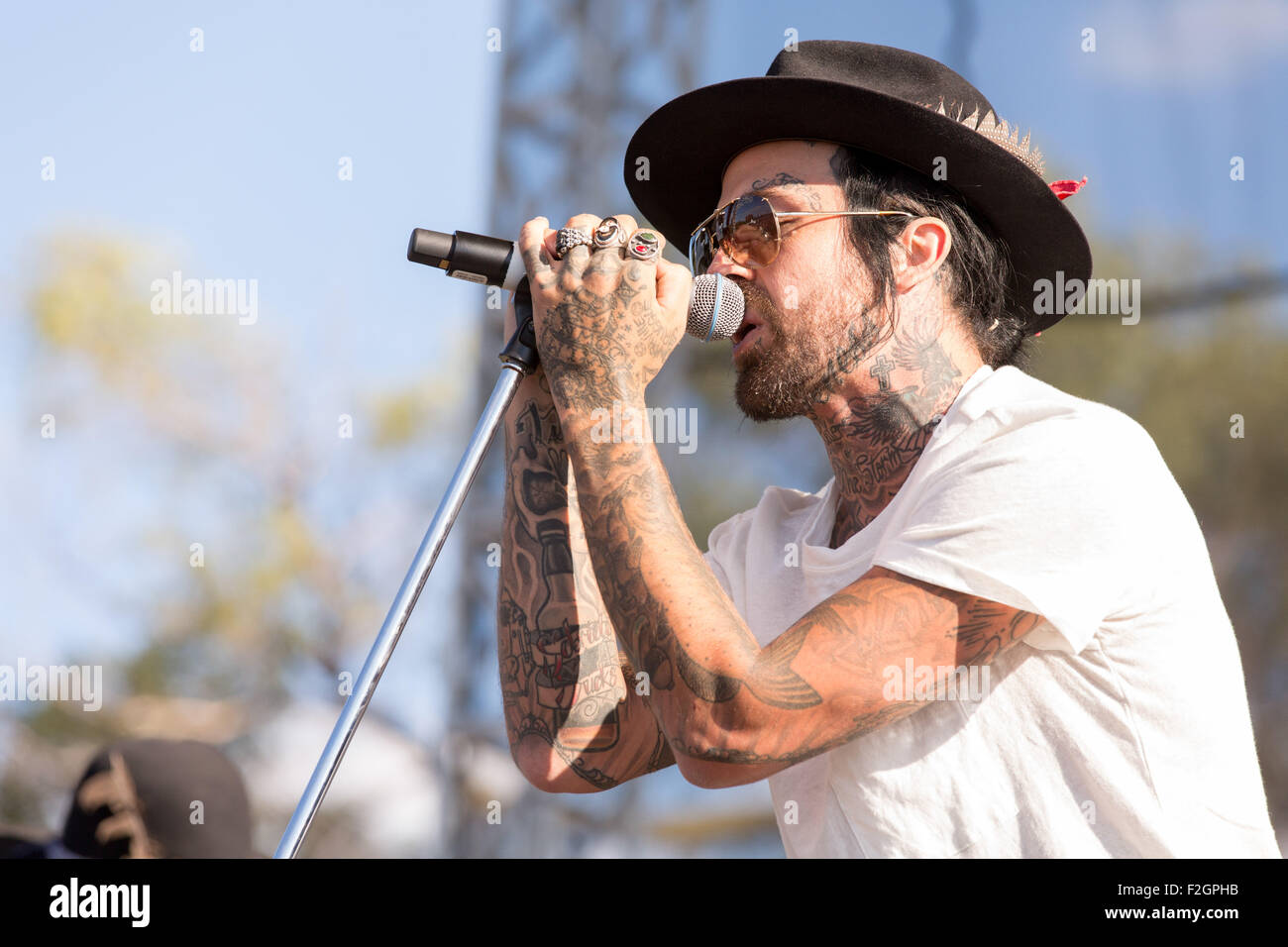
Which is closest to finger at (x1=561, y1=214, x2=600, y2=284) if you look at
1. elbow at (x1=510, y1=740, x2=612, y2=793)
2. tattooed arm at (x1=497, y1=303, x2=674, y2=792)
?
tattooed arm at (x1=497, y1=303, x2=674, y2=792)

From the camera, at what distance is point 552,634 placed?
201 cm

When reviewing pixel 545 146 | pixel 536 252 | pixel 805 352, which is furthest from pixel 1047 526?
pixel 545 146

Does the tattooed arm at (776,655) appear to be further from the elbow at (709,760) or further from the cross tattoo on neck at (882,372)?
the cross tattoo on neck at (882,372)

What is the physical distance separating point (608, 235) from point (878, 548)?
60 centimetres

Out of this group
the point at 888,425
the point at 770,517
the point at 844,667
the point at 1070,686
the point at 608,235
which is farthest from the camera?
the point at 770,517

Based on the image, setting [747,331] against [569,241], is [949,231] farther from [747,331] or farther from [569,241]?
[569,241]

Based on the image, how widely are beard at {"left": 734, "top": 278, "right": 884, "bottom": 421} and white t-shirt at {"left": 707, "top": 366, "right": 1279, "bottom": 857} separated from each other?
0.36 metres

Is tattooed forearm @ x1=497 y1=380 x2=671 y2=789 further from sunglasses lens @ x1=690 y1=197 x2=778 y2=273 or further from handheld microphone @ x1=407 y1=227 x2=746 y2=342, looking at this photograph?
sunglasses lens @ x1=690 y1=197 x2=778 y2=273

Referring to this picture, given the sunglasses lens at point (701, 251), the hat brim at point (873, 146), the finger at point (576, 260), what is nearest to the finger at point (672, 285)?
the finger at point (576, 260)

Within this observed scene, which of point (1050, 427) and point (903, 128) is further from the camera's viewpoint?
point (903, 128)

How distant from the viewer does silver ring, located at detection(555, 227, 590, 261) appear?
5.54 feet

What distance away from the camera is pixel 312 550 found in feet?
28.8
